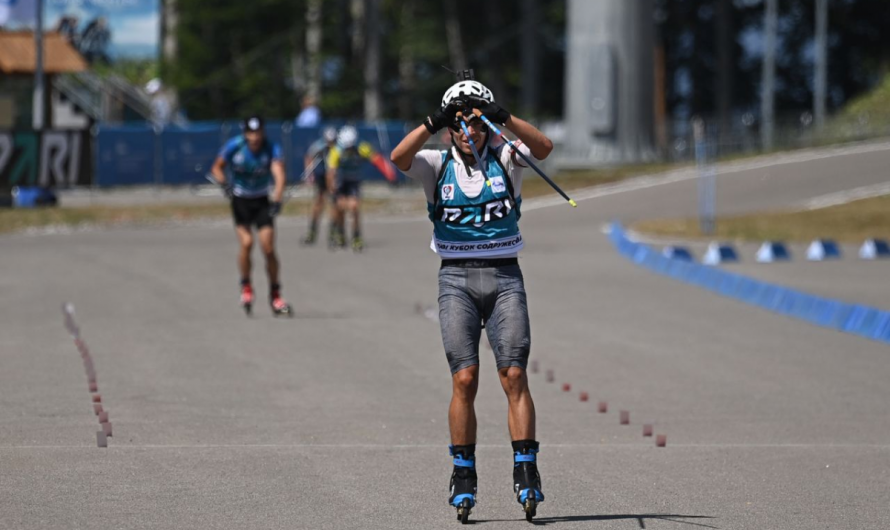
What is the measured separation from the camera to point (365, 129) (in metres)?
39.6

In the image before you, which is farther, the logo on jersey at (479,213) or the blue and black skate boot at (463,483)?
the logo on jersey at (479,213)

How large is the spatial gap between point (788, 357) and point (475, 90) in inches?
277

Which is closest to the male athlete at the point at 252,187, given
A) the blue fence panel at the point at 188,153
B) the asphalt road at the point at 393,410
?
the asphalt road at the point at 393,410

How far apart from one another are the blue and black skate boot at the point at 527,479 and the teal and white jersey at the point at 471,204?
92cm

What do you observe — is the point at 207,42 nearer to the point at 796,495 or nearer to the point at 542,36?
the point at 542,36

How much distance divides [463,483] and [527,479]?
0.95ft

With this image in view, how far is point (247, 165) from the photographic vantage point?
15.7m

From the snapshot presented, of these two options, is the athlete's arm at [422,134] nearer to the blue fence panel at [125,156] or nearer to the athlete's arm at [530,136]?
the athlete's arm at [530,136]

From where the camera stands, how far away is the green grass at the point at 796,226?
2892 cm

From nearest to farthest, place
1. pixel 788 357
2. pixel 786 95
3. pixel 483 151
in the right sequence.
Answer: pixel 483 151 < pixel 788 357 < pixel 786 95

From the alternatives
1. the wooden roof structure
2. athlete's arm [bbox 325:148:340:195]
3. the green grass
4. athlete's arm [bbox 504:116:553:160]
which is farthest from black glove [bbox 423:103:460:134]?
the wooden roof structure

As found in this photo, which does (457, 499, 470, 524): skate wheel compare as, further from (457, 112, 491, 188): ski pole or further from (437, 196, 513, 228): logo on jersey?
(457, 112, 491, 188): ski pole

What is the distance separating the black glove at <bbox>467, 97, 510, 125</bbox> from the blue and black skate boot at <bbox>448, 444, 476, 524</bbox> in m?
1.48

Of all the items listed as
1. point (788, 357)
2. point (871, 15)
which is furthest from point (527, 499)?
point (871, 15)
